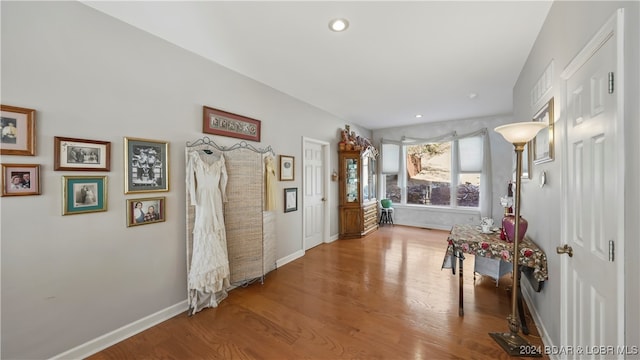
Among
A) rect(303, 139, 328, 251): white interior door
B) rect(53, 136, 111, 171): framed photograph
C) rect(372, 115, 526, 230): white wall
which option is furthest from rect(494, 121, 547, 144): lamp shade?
rect(372, 115, 526, 230): white wall

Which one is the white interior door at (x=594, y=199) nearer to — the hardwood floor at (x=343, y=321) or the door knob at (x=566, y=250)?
the door knob at (x=566, y=250)

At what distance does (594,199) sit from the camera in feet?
4.14

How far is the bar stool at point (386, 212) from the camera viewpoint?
655 centimetres

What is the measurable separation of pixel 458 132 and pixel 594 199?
5140 mm

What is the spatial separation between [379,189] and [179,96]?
18.3 feet

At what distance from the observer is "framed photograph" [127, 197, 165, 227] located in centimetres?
214

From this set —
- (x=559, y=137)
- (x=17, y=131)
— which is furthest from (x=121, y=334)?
(x=559, y=137)

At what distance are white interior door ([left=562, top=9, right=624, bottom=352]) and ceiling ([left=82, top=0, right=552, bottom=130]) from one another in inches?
38.7

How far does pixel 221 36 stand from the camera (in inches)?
90.4

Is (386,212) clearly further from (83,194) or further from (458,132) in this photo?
(83,194)

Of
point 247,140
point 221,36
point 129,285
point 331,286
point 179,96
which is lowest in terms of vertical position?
point 331,286

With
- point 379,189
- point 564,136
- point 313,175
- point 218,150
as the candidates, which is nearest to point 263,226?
point 218,150

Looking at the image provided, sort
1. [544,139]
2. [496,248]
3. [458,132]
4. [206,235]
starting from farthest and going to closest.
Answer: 1. [458,132]
2. [206,235]
3. [496,248]
4. [544,139]

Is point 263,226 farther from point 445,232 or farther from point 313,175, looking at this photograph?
point 445,232
